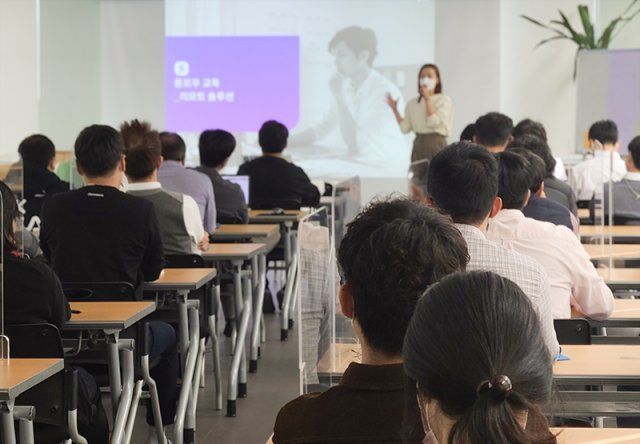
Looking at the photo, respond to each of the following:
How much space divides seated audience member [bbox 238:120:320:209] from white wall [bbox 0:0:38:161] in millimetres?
2693

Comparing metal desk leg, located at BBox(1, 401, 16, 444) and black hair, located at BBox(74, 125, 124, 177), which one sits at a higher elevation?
black hair, located at BBox(74, 125, 124, 177)

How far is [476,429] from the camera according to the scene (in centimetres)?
108

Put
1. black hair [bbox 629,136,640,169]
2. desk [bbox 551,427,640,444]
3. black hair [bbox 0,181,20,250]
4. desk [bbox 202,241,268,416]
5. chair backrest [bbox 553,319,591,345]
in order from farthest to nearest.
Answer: black hair [bbox 629,136,640,169] → desk [bbox 202,241,268,416] → chair backrest [bbox 553,319,591,345] → black hair [bbox 0,181,20,250] → desk [bbox 551,427,640,444]

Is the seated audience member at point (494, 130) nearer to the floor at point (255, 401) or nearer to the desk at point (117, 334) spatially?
the floor at point (255, 401)

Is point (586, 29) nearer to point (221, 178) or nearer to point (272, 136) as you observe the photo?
point (272, 136)

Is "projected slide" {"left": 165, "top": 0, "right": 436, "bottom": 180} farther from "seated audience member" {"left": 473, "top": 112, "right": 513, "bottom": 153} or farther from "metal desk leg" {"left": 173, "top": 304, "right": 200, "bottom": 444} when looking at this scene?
"metal desk leg" {"left": 173, "top": 304, "right": 200, "bottom": 444}

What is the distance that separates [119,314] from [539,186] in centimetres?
202

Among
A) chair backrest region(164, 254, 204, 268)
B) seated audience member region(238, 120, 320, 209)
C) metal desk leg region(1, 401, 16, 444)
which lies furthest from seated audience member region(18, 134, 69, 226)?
metal desk leg region(1, 401, 16, 444)

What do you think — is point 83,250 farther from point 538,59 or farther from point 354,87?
point 538,59

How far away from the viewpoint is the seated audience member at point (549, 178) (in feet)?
18.1

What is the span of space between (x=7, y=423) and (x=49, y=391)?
0.36 meters

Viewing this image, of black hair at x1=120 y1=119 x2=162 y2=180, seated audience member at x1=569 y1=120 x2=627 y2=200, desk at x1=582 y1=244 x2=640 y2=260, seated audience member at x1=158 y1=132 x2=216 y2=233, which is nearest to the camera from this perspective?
black hair at x1=120 y1=119 x2=162 y2=180

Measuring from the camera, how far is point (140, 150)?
15.6ft

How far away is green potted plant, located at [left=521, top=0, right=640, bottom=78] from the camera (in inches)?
434
